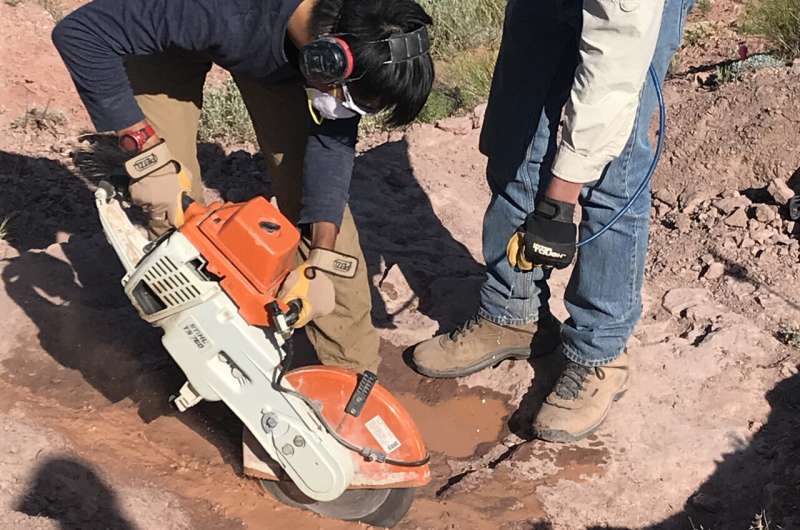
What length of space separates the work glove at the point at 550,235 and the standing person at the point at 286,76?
1.50 ft

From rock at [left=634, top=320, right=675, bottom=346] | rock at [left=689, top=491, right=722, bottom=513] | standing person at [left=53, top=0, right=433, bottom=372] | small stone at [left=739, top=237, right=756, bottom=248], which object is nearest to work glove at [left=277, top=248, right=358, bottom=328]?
standing person at [left=53, top=0, right=433, bottom=372]

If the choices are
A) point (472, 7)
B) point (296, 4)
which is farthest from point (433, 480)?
point (472, 7)

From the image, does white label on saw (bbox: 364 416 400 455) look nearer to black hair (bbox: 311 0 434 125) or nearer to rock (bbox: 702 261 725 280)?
black hair (bbox: 311 0 434 125)

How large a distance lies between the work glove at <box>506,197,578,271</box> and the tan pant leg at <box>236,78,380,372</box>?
0.74 metres

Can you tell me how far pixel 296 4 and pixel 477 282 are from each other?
1818mm

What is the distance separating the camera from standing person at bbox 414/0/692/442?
7.91ft

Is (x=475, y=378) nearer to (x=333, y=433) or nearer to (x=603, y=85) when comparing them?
(x=333, y=433)

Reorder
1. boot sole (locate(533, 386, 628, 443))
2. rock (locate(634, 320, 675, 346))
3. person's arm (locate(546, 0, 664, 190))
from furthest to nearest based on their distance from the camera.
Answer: rock (locate(634, 320, 675, 346)), boot sole (locate(533, 386, 628, 443)), person's arm (locate(546, 0, 664, 190))

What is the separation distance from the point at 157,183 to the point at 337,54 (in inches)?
26.5

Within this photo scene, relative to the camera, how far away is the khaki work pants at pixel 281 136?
3.09 metres

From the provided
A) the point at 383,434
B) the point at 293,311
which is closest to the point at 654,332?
the point at 383,434

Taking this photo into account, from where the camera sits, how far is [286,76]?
2.84m

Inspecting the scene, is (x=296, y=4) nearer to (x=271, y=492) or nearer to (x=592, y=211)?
(x=592, y=211)

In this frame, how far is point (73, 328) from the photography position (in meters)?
3.54
